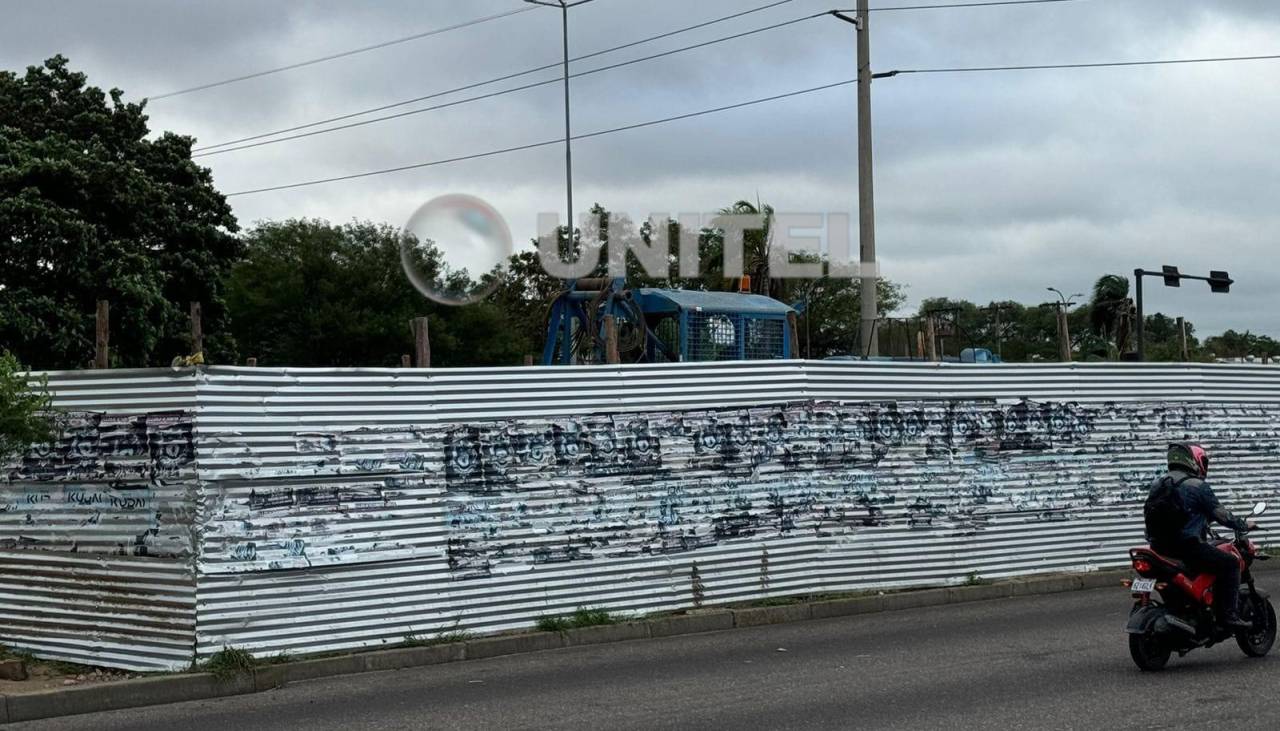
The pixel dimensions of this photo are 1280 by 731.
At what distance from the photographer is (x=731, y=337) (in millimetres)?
20922

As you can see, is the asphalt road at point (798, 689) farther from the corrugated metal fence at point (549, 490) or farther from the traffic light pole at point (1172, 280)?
the traffic light pole at point (1172, 280)

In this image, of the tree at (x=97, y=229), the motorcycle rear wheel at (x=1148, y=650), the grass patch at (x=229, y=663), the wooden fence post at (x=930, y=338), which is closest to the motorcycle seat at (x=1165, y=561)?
the motorcycle rear wheel at (x=1148, y=650)

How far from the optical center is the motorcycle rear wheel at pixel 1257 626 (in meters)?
10.1

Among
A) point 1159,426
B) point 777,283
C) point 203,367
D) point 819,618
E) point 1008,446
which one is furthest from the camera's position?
point 777,283

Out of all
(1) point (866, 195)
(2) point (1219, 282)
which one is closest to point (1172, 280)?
(2) point (1219, 282)

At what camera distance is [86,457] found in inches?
437

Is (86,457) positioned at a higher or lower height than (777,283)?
lower

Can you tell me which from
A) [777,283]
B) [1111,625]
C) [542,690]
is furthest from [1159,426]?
[777,283]

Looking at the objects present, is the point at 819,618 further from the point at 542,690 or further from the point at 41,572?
the point at 41,572

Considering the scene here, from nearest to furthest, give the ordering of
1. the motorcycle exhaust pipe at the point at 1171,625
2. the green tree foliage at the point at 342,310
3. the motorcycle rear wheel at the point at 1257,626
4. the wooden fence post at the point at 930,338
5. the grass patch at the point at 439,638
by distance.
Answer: the motorcycle exhaust pipe at the point at 1171,625
the motorcycle rear wheel at the point at 1257,626
the grass patch at the point at 439,638
the wooden fence post at the point at 930,338
the green tree foliage at the point at 342,310

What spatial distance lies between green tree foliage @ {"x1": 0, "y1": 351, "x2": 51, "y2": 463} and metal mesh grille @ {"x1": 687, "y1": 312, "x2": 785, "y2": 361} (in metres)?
10.9

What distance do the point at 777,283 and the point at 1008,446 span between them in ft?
127

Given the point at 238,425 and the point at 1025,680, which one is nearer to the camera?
the point at 1025,680

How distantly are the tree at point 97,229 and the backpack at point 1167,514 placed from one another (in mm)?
24428
